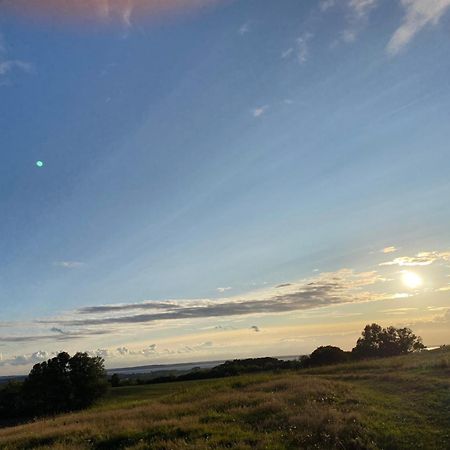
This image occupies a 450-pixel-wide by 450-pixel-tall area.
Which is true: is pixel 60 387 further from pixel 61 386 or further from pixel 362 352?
pixel 362 352

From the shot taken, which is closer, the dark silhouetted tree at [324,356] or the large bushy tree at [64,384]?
the large bushy tree at [64,384]

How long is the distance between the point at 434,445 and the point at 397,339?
380 feet

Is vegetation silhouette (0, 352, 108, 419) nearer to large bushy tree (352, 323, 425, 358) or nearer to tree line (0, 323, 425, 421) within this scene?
tree line (0, 323, 425, 421)

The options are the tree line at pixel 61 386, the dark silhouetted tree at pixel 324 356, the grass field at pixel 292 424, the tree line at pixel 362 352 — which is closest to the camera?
the grass field at pixel 292 424

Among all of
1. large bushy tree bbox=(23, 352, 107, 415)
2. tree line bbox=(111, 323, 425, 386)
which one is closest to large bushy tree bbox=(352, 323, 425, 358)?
tree line bbox=(111, 323, 425, 386)

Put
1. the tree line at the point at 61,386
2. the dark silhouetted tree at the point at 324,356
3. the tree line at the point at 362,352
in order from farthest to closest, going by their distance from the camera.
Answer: the tree line at the point at 362,352 → the dark silhouetted tree at the point at 324,356 → the tree line at the point at 61,386

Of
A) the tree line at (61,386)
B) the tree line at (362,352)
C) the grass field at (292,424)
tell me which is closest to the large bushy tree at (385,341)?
the tree line at (362,352)

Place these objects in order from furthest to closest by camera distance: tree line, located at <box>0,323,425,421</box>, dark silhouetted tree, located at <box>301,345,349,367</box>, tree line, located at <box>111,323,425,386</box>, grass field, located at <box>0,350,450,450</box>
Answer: tree line, located at <box>111,323,425,386</box> < dark silhouetted tree, located at <box>301,345,349,367</box> < tree line, located at <box>0,323,425,421</box> < grass field, located at <box>0,350,450,450</box>

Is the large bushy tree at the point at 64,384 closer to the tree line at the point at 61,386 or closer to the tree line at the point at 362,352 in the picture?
the tree line at the point at 61,386

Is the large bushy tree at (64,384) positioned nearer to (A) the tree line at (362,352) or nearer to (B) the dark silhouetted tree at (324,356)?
(A) the tree line at (362,352)

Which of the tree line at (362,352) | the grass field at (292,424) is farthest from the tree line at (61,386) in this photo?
the grass field at (292,424)

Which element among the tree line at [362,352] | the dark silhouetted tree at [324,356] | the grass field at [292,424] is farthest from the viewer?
the tree line at [362,352]

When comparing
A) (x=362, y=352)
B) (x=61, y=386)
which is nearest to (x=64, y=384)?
(x=61, y=386)

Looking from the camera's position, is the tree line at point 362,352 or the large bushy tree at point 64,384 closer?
the large bushy tree at point 64,384
